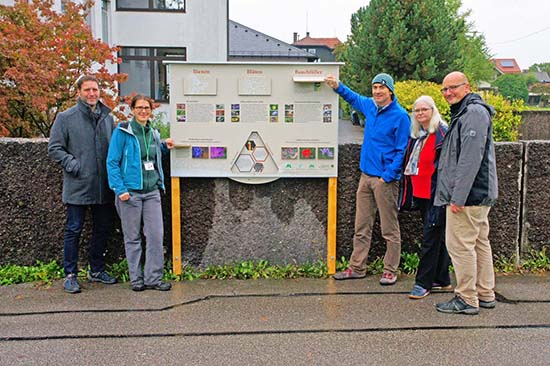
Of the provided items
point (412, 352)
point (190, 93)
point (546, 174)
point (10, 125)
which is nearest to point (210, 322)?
point (412, 352)

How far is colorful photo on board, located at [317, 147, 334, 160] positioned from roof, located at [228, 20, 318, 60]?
98.8 feet

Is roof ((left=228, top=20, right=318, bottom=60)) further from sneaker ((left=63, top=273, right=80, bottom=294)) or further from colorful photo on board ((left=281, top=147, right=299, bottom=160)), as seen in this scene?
sneaker ((left=63, top=273, right=80, bottom=294))

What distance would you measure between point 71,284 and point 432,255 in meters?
3.24

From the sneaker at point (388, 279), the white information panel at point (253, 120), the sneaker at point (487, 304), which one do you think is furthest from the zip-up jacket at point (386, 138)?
the sneaker at point (487, 304)

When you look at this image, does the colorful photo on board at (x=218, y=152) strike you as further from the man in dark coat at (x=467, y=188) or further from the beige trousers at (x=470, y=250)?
the beige trousers at (x=470, y=250)

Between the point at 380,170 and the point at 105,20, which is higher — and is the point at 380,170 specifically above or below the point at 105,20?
below

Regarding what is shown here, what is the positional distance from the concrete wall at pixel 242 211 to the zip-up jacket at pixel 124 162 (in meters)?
0.67

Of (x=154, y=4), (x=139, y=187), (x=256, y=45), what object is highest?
(x=256, y=45)

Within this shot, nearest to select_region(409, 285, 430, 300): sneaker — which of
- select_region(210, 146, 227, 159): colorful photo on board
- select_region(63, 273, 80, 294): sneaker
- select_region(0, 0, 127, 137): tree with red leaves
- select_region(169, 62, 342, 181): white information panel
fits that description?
A: select_region(169, 62, 342, 181): white information panel

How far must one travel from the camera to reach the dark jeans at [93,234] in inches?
215

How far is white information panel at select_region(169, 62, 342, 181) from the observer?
5.68 meters

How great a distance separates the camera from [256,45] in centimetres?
3750

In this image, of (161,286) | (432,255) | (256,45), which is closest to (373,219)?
(432,255)

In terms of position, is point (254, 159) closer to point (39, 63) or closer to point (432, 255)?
point (432, 255)
